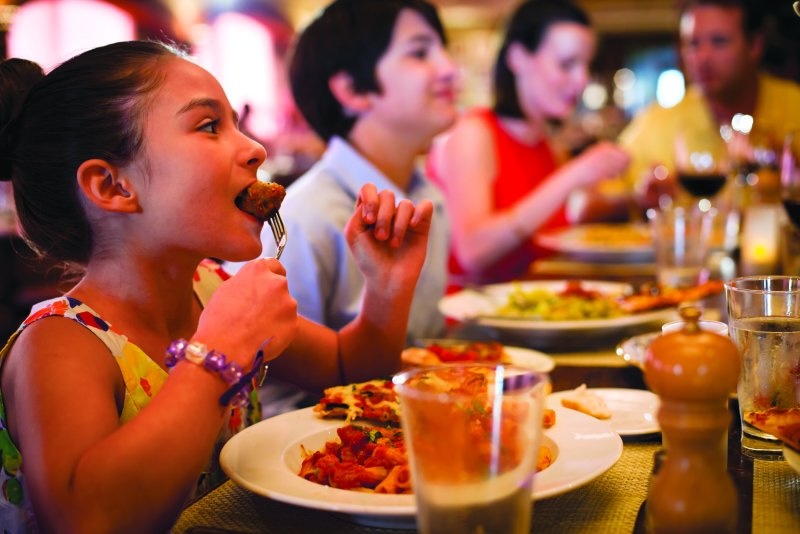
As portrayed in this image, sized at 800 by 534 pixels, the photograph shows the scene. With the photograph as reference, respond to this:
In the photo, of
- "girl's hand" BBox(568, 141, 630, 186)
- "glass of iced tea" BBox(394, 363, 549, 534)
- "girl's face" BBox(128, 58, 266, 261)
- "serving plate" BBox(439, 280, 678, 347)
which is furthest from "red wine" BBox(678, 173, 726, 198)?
"glass of iced tea" BBox(394, 363, 549, 534)

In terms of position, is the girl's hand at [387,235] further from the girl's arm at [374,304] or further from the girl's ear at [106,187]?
the girl's ear at [106,187]

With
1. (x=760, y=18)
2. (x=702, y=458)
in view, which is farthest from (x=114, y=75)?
(x=760, y=18)

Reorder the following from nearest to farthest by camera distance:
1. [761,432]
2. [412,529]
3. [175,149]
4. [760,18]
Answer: [412,529] < [761,432] < [175,149] < [760,18]

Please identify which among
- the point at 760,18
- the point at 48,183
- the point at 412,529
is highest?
the point at 760,18

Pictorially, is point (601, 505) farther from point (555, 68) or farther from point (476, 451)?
point (555, 68)

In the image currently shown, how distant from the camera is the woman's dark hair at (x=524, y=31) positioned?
3586 millimetres

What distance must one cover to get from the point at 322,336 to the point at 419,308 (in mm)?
629

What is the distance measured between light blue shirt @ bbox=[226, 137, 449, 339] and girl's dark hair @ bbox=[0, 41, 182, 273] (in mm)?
650

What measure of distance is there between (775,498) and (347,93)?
5.21 ft

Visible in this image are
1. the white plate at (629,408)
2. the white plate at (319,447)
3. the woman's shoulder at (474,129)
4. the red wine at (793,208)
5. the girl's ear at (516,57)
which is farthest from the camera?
the girl's ear at (516,57)

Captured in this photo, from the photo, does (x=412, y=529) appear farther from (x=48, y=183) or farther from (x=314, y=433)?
(x=48, y=183)

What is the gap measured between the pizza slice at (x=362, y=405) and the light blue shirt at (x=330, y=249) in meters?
0.65

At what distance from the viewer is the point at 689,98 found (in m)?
4.61

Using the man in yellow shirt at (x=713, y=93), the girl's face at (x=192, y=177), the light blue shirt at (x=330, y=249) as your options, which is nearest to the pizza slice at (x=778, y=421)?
the girl's face at (x=192, y=177)
